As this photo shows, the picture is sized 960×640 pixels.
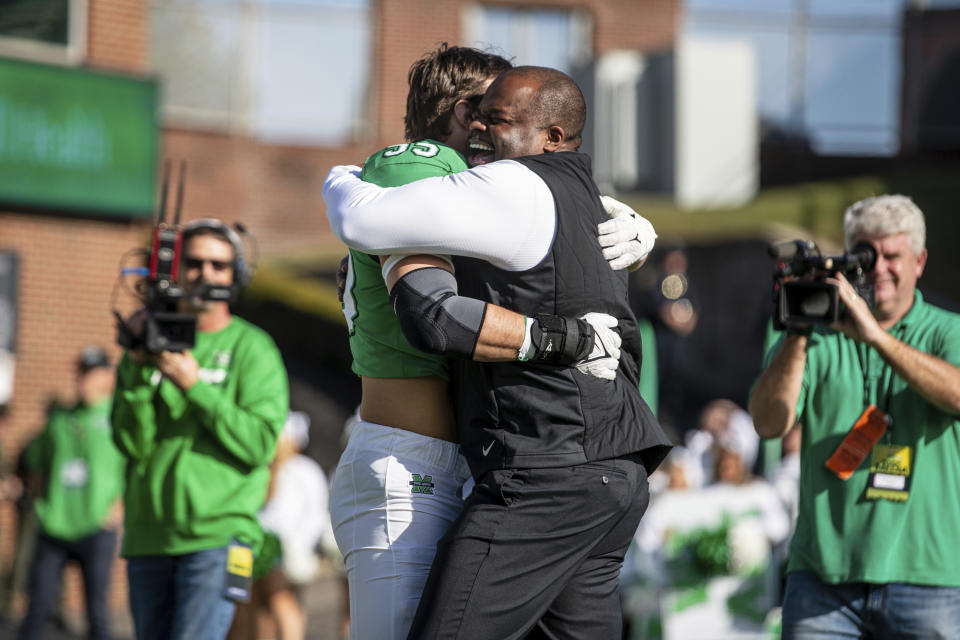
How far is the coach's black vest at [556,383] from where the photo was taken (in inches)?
131

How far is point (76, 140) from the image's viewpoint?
43.3ft

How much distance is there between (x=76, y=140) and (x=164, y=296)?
343 inches

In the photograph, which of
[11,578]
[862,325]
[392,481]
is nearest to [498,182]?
[392,481]

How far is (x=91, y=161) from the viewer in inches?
523

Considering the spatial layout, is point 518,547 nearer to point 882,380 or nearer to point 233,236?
point 882,380

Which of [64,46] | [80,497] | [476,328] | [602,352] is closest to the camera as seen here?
[476,328]

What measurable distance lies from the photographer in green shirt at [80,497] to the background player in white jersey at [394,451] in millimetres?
5784

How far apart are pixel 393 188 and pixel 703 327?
14.1 m

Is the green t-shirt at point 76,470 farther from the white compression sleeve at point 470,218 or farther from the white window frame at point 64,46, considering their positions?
the white compression sleeve at point 470,218

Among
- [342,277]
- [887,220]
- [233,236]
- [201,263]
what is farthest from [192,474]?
[887,220]

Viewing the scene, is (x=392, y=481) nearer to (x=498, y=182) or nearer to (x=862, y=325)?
(x=498, y=182)

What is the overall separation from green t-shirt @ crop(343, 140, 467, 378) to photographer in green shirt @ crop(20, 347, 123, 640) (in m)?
5.87

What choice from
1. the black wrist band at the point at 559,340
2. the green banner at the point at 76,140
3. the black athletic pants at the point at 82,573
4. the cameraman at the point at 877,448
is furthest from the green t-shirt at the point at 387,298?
the green banner at the point at 76,140

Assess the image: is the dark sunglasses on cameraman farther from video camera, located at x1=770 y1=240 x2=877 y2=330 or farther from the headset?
video camera, located at x1=770 y1=240 x2=877 y2=330
